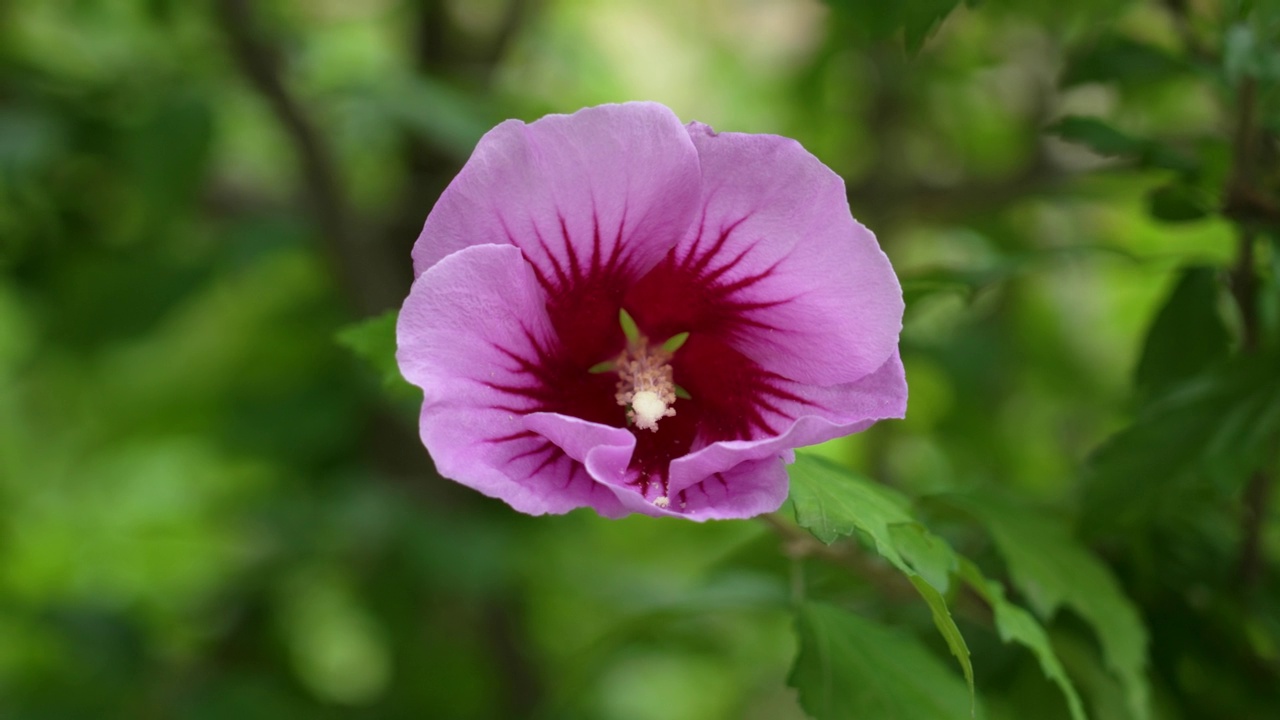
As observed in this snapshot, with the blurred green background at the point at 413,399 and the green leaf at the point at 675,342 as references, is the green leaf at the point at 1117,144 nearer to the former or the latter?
the blurred green background at the point at 413,399

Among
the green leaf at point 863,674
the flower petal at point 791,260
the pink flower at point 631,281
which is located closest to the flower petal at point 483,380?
the pink flower at point 631,281

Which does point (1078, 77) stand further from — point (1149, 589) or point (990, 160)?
point (990, 160)

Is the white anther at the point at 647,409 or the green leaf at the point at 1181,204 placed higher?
the green leaf at the point at 1181,204

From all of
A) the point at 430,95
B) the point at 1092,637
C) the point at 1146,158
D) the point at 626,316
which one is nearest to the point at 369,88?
the point at 430,95

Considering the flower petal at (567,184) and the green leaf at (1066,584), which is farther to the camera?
the green leaf at (1066,584)

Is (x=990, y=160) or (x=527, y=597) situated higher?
(x=990, y=160)

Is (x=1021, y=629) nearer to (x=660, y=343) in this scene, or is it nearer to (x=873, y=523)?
(x=873, y=523)

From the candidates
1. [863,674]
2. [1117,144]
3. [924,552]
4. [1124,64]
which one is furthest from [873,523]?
[1124,64]
